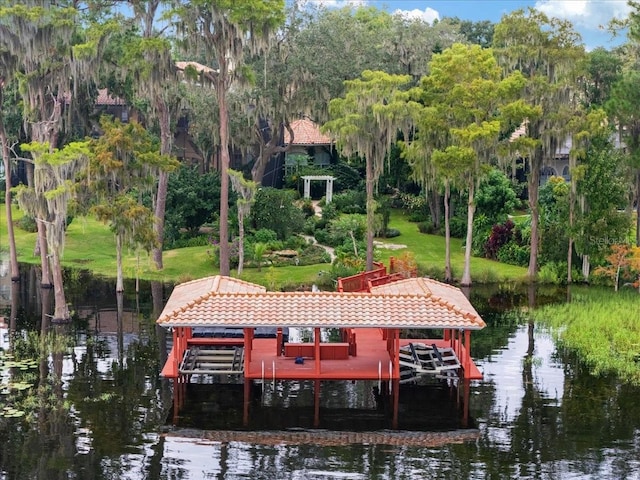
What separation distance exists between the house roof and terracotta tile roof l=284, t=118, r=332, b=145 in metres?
39.7

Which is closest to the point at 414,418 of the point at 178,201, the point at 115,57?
the point at 115,57

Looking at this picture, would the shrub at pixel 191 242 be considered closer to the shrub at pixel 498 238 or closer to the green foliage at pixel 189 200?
the green foliage at pixel 189 200

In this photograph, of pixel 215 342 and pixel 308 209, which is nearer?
pixel 215 342

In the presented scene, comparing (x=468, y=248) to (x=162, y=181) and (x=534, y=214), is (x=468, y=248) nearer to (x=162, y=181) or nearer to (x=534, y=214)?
(x=534, y=214)

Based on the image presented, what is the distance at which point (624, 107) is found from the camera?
42.9 metres

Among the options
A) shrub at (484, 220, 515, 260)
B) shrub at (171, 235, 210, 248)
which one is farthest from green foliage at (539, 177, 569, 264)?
shrub at (171, 235, 210, 248)

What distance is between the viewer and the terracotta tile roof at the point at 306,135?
68438 millimetres

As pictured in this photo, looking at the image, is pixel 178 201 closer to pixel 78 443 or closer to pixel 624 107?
pixel 624 107

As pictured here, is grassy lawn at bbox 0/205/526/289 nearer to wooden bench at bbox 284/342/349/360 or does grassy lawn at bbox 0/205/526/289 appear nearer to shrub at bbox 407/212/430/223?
shrub at bbox 407/212/430/223

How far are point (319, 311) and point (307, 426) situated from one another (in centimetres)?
411

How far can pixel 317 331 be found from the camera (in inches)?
1095

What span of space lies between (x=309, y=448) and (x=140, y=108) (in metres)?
36.8

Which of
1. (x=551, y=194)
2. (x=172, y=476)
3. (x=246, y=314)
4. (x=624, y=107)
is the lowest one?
(x=172, y=476)

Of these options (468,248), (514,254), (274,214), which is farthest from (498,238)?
(274,214)
